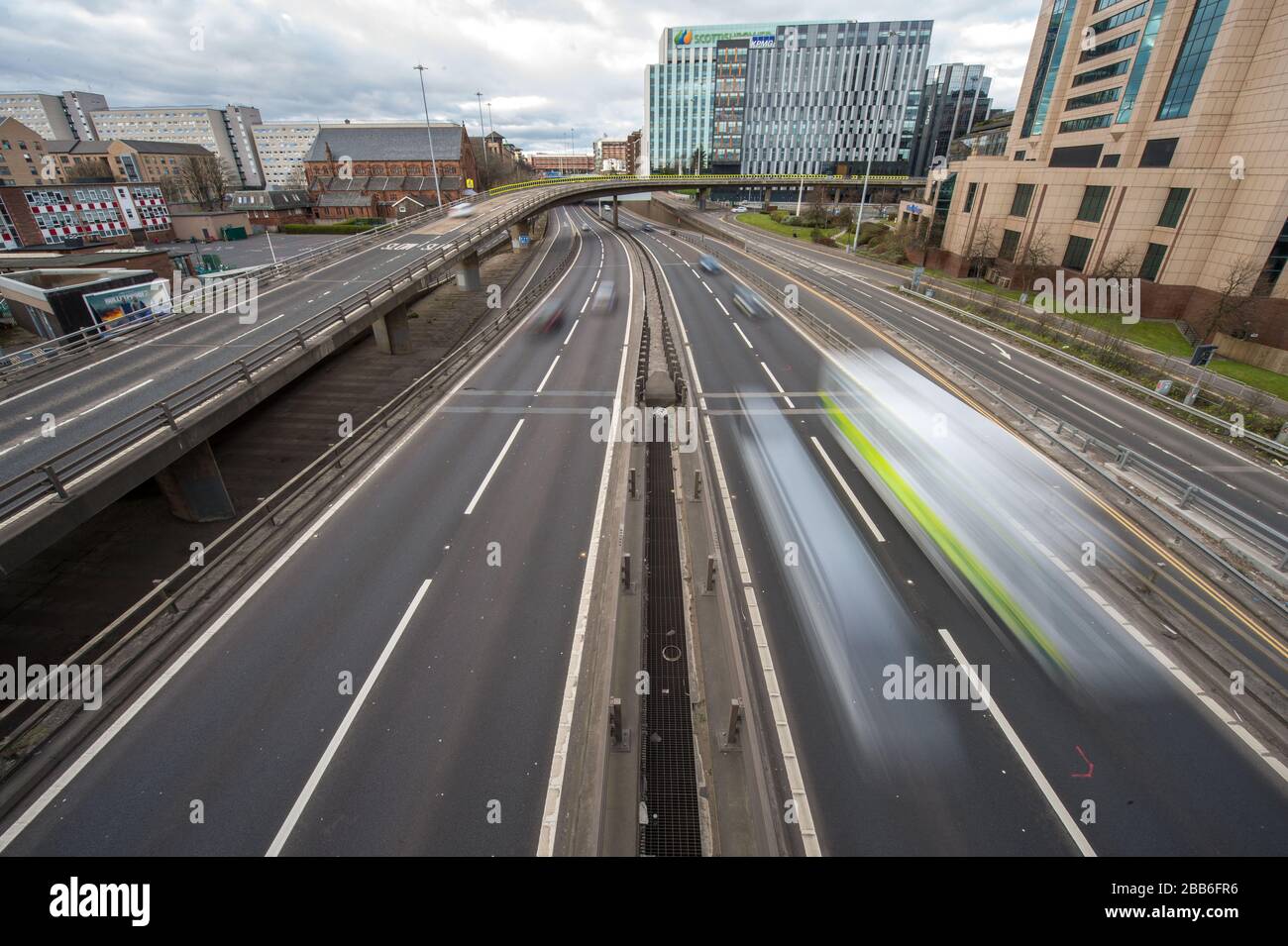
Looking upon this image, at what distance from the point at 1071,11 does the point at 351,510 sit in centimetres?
7612

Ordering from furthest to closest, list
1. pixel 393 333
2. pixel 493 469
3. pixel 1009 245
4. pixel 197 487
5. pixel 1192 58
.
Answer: pixel 1009 245
pixel 1192 58
pixel 393 333
pixel 197 487
pixel 493 469

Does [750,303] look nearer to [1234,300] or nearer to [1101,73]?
[1234,300]

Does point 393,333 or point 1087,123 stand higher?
point 1087,123

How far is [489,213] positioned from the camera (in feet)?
168

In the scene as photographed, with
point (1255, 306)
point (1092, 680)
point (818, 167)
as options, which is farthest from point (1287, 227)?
point (818, 167)

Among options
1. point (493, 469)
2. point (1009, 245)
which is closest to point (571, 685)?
point (493, 469)

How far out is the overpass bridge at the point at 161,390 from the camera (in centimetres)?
1150

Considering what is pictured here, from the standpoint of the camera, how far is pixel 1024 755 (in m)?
8.73

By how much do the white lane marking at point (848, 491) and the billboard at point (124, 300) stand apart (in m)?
35.3

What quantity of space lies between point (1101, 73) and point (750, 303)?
3942cm

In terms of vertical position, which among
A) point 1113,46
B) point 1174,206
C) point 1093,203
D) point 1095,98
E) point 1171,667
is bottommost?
point 1171,667

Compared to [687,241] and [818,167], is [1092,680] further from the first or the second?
[818,167]

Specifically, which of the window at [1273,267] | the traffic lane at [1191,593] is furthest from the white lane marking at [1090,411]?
the window at [1273,267]

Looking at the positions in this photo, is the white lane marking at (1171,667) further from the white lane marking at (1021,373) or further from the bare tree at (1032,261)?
the bare tree at (1032,261)
